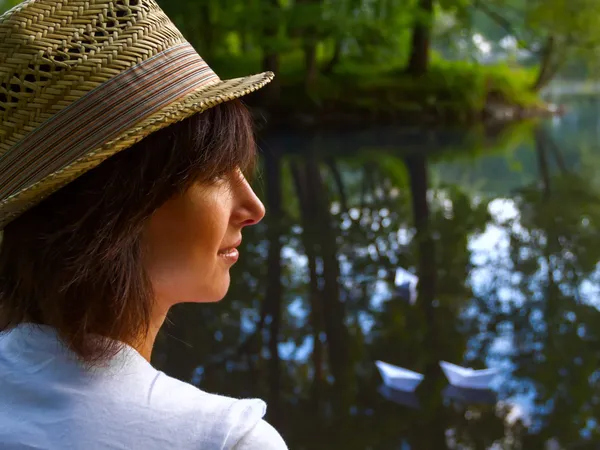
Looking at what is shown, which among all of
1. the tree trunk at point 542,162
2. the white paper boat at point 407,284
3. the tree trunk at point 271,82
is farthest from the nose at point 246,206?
the tree trunk at point 271,82

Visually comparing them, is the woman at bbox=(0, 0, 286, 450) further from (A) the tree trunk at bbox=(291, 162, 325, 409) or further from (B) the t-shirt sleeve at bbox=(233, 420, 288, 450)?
(A) the tree trunk at bbox=(291, 162, 325, 409)

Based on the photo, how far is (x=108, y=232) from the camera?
0.76 meters

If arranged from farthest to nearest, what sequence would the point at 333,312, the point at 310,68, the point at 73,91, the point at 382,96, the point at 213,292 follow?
the point at 382,96, the point at 310,68, the point at 333,312, the point at 213,292, the point at 73,91

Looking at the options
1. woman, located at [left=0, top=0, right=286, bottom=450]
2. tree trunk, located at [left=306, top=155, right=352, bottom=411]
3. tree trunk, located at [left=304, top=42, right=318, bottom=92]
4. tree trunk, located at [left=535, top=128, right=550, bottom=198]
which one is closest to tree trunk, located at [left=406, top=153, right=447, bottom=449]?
tree trunk, located at [left=306, top=155, right=352, bottom=411]

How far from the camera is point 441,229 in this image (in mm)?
4684

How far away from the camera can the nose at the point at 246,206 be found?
2.82ft

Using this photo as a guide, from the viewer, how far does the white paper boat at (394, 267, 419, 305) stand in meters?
3.38

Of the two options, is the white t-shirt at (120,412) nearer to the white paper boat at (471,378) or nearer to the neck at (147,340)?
the neck at (147,340)

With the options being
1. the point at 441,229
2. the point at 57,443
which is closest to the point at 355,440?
the point at 57,443

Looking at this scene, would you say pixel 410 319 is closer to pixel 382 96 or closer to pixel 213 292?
pixel 213 292

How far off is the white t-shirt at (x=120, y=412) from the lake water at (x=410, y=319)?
4.96 feet

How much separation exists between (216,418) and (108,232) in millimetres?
221

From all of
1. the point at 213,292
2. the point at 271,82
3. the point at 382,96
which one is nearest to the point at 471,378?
the point at 213,292

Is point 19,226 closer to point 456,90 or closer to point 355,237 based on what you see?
point 355,237
